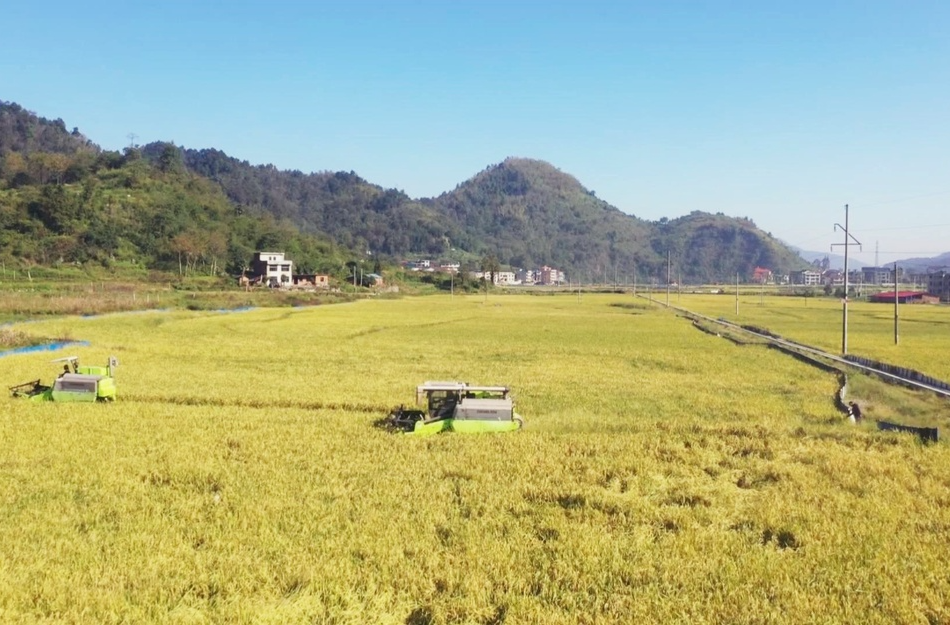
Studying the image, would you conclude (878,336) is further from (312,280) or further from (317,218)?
(317,218)

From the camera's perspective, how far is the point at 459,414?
1253cm

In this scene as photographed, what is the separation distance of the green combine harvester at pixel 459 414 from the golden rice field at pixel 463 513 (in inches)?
17.4

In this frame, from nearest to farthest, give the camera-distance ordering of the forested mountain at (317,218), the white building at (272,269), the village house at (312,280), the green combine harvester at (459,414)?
the green combine harvester at (459,414) → the white building at (272,269) → the village house at (312,280) → the forested mountain at (317,218)

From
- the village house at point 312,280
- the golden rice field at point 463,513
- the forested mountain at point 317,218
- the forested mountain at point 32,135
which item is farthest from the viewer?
the forested mountain at point 317,218

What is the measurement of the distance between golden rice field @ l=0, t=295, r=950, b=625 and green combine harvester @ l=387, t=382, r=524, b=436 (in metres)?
0.44

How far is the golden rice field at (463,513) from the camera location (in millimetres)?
5887

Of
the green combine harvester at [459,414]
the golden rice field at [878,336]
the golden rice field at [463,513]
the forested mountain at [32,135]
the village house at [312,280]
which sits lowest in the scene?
the golden rice field at [878,336]

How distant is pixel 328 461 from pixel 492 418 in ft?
11.0

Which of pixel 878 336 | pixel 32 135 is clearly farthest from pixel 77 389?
pixel 32 135

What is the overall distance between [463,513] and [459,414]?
438 cm

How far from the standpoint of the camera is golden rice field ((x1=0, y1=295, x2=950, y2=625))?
5887 mm

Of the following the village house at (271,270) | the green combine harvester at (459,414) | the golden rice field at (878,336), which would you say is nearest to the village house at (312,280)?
the village house at (271,270)

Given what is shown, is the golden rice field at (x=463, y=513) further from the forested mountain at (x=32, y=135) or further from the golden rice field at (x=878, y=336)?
the forested mountain at (x=32, y=135)

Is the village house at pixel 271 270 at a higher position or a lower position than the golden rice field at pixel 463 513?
higher
